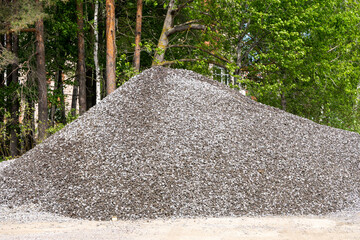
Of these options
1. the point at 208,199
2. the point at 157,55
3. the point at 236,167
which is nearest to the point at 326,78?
the point at 157,55

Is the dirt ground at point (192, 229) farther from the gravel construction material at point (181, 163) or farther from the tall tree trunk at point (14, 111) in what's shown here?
the tall tree trunk at point (14, 111)

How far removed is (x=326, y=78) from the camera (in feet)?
43.8

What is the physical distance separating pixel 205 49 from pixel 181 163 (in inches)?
304

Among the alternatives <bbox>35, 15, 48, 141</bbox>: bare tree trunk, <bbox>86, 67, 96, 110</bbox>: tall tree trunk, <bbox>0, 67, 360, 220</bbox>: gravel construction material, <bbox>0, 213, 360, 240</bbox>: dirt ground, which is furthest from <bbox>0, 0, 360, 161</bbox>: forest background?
<bbox>0, 213, 360, 240</bbox>: dirt ground

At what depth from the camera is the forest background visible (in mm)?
11617

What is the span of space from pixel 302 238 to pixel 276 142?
3144mm

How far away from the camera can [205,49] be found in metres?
13.3

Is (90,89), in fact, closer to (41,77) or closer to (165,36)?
(41,77)

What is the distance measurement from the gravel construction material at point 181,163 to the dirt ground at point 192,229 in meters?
0.28

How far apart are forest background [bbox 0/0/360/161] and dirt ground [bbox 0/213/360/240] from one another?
6.51 metres

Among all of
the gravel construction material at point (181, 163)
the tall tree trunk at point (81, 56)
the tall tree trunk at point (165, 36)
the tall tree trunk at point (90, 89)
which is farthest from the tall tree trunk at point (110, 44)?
the tall tree trunk at point (90, 89)

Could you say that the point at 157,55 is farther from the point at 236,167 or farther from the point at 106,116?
the point at 236,167

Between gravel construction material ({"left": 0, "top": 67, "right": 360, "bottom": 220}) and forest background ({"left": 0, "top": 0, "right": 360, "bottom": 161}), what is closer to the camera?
gravel construction material ({"left": 0, "top": 67, "right": 360, "bottom": 220})

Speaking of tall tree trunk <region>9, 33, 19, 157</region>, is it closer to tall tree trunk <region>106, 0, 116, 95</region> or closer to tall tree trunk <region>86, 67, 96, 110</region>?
tall tree trunk <region>86, 67, 96, 110</region>
